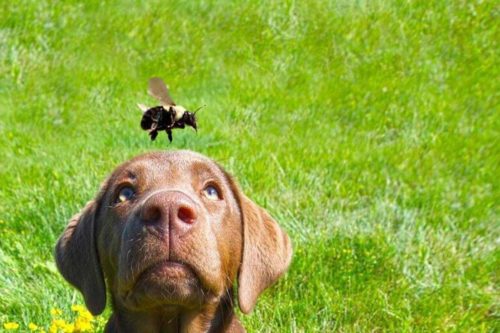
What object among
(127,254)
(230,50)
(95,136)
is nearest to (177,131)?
(95,136)

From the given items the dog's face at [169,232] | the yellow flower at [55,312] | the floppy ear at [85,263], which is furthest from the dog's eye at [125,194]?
the yellow flower at [55,312]

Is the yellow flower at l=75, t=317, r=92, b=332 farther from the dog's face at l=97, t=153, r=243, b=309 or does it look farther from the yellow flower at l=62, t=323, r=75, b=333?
the dog's face at l=97, t=153, r=243, b=309

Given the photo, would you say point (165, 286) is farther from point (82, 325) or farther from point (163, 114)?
point (82, 325)

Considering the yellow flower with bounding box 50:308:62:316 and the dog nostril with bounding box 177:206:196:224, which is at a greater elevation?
the dog nostril with bounding box 177:206:196:224

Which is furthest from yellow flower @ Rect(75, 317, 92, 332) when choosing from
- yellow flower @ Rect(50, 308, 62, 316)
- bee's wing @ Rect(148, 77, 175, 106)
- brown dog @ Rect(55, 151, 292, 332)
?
bee's wing @ Rect(148, 77, 175, 106)

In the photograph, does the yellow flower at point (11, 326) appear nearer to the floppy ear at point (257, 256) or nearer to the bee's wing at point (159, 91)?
the floppy ear at point (257, 256)

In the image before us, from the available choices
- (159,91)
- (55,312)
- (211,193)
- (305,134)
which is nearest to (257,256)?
(211,193)
